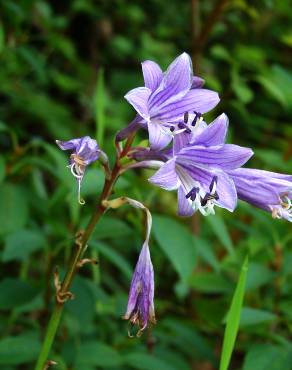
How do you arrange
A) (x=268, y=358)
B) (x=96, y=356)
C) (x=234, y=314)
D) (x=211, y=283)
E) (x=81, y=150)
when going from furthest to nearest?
(x=211, y=283) < (x=96, y=356) < (x=268, y=358) < (x=234, y=314) < (x=81, y=150)

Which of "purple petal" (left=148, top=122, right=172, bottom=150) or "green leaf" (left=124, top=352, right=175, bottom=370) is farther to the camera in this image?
"green leaf" (left=124, top=352, right=175, bottom=370)

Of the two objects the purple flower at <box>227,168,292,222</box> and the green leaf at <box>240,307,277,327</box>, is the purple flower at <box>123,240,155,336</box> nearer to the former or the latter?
the purple flower at <box>227,168,292,222</box>

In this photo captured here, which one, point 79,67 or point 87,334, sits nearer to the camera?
point 87,334

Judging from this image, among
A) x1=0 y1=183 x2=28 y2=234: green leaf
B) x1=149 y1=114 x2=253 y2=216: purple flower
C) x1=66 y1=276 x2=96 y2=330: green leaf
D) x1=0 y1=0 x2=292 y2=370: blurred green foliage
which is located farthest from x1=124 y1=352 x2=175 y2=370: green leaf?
x1=149 y1=114 x2=253 y2=216: purple flower

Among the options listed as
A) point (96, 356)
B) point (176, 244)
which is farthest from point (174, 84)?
point (96, 356)

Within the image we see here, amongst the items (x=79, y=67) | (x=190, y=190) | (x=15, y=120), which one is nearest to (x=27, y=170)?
(x=190, y=190)

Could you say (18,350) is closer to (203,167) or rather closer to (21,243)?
(21,243)

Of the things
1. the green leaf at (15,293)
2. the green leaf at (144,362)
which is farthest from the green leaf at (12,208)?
the green leaf at (144,362)

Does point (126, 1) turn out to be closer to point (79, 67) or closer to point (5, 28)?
point (79, 67)
